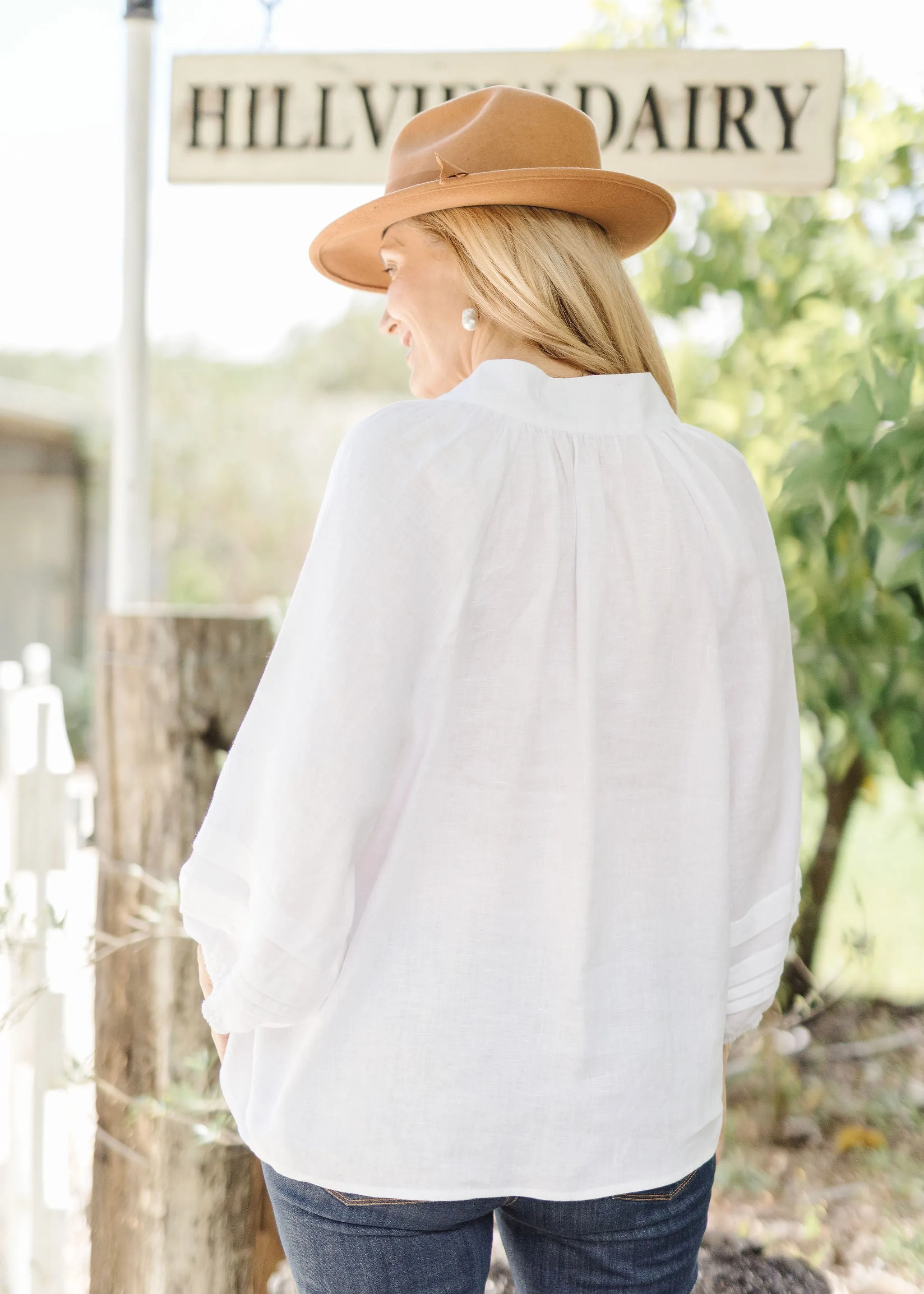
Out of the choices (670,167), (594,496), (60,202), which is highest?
(60,202)

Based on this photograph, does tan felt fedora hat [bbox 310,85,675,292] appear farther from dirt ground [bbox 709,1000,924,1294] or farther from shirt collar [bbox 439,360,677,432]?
dirt ground [bbox 709,1000,924,1294]

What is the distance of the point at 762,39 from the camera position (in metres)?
2.42

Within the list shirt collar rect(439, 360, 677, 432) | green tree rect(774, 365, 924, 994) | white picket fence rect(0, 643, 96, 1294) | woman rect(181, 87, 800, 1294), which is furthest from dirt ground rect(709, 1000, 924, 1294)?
shirt collar rect(439, 360, 677, 432)

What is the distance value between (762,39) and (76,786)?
6.77 ft

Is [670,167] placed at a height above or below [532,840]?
above

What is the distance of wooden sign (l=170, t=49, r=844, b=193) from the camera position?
1637mm

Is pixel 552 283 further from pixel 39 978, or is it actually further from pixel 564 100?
pixel 39 978

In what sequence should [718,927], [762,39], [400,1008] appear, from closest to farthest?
[400,1008], [718,927], [762,39]

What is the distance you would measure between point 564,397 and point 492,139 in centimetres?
28

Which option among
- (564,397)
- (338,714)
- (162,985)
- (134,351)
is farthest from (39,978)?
(564,397)

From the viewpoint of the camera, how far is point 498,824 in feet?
2.69

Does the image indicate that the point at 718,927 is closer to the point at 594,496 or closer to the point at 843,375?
the point at 594,496

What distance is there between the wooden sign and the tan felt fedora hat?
0.65m

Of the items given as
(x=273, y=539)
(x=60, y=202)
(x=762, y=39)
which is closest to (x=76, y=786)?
(x=762, y=39)
